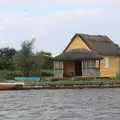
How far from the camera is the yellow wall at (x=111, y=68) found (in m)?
73.2

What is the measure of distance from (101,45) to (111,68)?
406 cm

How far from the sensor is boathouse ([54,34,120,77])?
7250 cm

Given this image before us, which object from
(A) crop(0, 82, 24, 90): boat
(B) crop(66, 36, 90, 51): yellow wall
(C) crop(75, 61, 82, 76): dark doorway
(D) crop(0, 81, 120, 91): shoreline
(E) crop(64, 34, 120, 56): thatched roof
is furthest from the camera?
(B) crop(66, 36, 90, 51): yellow wall

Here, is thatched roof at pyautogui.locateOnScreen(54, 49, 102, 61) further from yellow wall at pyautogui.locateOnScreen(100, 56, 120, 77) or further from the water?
the water

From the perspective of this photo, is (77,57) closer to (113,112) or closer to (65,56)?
(65,56)

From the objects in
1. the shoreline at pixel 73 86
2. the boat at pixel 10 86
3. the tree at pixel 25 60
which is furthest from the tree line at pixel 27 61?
the boat at pixel 10 86

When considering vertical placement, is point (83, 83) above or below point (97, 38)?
below

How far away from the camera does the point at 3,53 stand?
96.8 metres

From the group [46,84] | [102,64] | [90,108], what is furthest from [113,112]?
[102,64]

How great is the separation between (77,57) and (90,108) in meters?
39.3

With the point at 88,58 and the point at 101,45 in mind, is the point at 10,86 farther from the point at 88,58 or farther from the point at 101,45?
the point at 101,45

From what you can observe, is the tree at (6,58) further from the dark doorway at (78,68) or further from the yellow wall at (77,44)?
the dark doorway at (78,68)

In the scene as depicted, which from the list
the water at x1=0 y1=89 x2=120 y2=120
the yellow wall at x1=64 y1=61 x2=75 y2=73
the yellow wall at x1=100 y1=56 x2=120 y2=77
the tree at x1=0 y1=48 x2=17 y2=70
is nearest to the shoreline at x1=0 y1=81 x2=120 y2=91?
the yellow wall at x1=100 y1=56 x2=120 y2=77

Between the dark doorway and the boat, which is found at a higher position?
the dark doorway
